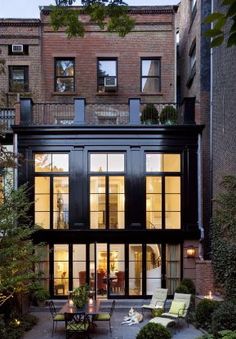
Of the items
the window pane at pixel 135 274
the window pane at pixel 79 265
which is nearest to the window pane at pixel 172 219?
the window pane at pixel 135 274

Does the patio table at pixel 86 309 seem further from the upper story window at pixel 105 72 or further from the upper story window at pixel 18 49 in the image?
the upper story window at pixel 18 49

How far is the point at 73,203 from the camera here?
2016 centimetres

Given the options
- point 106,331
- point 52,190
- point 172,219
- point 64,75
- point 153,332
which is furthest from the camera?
point 64,75

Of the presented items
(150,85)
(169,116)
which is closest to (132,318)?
(169,116)

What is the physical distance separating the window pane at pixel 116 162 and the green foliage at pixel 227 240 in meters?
4.64

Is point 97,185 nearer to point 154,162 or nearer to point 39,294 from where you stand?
point 154,162

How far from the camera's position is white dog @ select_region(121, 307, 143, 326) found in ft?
54.6

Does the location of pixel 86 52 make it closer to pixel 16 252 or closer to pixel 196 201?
pixel 196 201

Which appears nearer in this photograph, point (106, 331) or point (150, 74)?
point (106, 331)

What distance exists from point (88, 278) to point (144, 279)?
85.7 inches

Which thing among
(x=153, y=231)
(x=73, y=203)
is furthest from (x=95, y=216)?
(x=153, y=231)

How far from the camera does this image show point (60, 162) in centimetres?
2034

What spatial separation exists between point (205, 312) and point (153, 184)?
20.3ft

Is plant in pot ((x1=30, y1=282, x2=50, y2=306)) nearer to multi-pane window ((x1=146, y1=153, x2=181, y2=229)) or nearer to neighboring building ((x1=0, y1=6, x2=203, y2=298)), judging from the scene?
neighboring building ((x1=0, y1=6, x2=203, y2=298))
